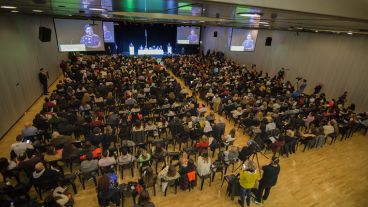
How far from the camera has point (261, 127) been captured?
8.60m

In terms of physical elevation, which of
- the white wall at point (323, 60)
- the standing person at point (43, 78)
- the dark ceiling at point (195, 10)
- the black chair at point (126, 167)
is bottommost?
the black chair at point (126, 167)

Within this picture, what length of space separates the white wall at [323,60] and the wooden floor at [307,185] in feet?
18.0

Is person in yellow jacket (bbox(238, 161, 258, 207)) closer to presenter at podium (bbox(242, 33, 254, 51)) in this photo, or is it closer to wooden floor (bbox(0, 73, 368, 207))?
wooden floor (bbox(0, 73, 368, 207))

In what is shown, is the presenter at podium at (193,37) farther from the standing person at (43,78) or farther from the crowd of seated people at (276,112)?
the standing person at (43,78)

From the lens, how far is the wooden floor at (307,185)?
613 cm

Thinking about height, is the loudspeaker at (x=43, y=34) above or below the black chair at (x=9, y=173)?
above

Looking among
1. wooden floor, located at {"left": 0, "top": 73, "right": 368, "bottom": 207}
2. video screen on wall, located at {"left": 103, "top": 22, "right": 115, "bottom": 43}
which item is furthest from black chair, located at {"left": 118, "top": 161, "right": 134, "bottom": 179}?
video screen on wall, located at {"left": 103, "top": 22, "right": 115, "bottom": 43}

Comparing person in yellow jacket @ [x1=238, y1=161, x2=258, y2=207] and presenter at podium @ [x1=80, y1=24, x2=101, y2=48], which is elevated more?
presenter at podium @ [x1=80, y1=24, x2=101, y2=48]

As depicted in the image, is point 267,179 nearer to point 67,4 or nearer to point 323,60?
point 67,4

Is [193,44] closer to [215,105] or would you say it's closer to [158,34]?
[158,34]

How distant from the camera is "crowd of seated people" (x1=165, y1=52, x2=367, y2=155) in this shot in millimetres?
8539

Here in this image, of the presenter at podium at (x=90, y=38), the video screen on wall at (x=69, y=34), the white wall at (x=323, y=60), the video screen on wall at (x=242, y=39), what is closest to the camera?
the video screen on wall at (x=69, y=34)

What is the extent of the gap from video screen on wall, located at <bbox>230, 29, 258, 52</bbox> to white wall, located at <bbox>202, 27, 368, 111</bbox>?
4067 millimetres

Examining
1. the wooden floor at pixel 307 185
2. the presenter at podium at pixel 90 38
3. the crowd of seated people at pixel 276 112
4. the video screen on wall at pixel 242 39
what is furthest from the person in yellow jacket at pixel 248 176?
the presenter at podium at pixel 90 38
